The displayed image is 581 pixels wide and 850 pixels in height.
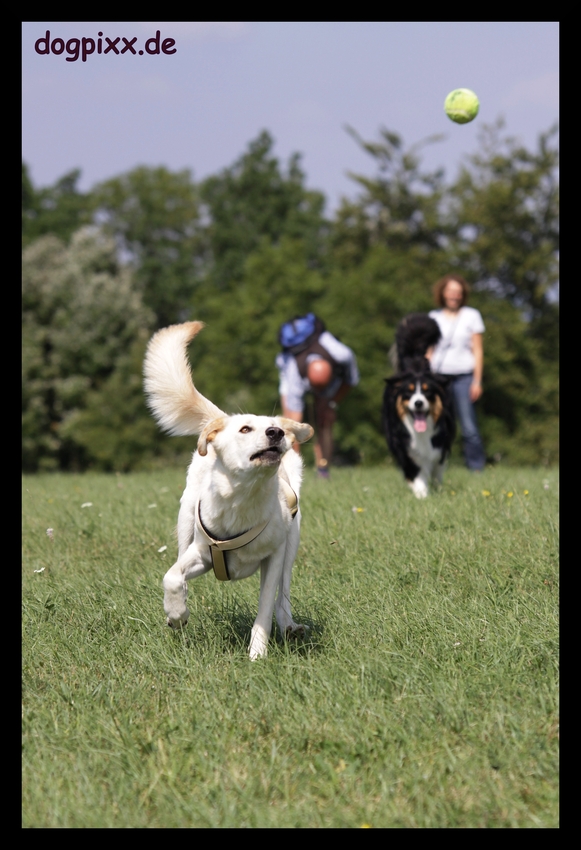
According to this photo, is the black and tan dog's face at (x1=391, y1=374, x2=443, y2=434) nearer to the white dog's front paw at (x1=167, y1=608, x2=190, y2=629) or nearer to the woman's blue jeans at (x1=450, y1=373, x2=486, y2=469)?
the woman's blue jeans at (x1=450, y1=373, x2=486, y2=469)

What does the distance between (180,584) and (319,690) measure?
0.98 meters

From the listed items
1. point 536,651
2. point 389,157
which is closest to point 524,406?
point 389,157

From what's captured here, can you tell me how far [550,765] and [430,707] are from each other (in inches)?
21.8

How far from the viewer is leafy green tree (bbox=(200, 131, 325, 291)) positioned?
43.6 meters

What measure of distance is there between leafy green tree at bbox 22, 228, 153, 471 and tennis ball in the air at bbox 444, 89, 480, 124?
30851 millimetres

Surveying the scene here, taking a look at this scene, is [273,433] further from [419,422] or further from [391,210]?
[391,210]

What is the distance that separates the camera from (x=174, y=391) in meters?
4.75

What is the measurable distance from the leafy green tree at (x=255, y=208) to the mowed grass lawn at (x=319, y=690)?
125 ft

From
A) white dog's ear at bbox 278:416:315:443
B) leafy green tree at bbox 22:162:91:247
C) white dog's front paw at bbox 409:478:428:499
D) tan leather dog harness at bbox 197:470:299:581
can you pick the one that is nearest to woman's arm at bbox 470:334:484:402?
white dog's front paw at bbox 409:478:428:499

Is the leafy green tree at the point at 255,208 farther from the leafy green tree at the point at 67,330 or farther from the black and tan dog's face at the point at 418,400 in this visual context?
the black and tan dog's face at the point at 418,400

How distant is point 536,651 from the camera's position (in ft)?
12.9

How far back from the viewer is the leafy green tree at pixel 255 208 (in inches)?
1717

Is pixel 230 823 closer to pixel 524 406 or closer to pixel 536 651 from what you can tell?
pixel 536 651

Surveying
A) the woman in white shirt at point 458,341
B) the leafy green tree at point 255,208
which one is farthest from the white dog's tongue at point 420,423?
the leafy green tree at point 255,208
